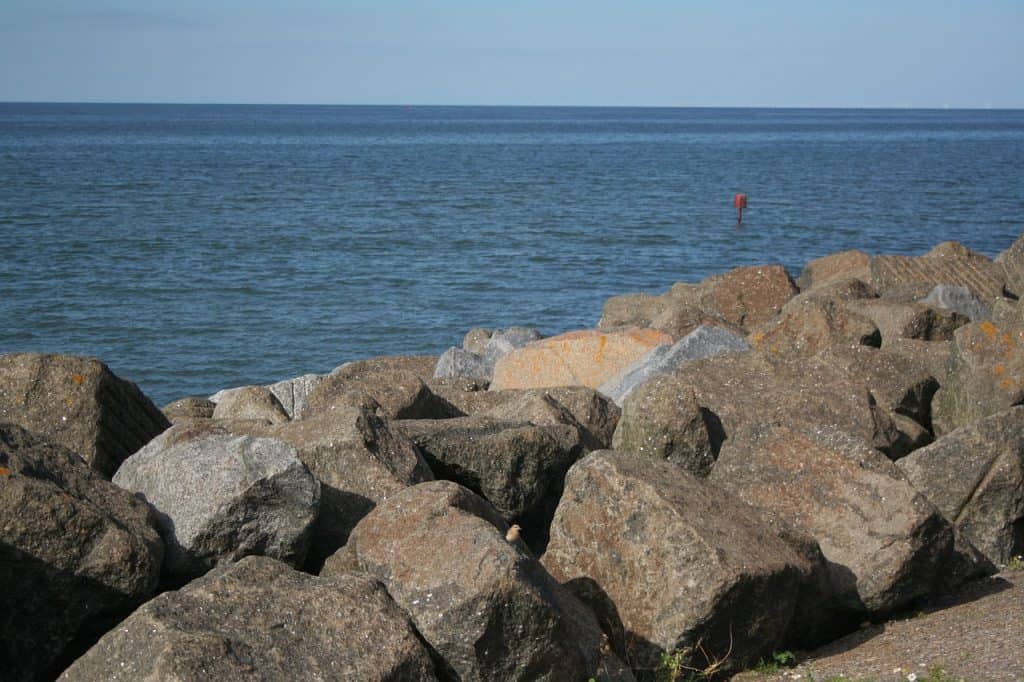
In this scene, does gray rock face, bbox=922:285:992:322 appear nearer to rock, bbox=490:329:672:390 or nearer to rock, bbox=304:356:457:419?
rock, bbox=490:329:672:390

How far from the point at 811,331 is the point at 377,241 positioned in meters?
25.6

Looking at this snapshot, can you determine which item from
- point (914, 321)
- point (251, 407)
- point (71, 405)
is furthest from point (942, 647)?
point (251, 407)

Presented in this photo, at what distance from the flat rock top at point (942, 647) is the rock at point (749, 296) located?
8.19m

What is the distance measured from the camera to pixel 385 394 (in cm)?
862

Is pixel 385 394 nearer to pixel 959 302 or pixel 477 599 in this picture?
pixel 477 599

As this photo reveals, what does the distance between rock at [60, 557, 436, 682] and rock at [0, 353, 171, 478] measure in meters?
2.61

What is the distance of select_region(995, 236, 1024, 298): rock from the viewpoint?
1500 centimetres

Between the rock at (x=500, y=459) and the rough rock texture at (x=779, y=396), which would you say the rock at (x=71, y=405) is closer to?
the rock at (x=500, y=459)

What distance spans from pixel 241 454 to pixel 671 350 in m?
4.94

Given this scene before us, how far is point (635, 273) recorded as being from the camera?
29.5m

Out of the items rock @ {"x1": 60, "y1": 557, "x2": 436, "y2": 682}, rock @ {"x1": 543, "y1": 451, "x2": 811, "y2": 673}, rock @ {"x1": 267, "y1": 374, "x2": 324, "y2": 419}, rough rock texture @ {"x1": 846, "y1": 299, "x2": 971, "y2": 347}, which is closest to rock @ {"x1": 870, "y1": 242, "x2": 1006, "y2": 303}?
rough rock texture @ {"x1": 846, "y1": 299, "x2": 971, "y2": 347}

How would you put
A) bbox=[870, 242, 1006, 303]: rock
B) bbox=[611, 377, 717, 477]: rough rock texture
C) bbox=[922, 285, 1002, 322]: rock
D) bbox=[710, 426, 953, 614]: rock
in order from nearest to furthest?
bbox=[710, 426, 953, 614]: rock, bbox=[611, 377, 717, 477]: rough rock texture, bbox=[922, 285, 1002, 322]: rock, bbox=[870, 242, 1006, 303]: rock

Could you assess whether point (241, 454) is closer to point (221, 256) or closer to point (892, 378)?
point (892, 378)

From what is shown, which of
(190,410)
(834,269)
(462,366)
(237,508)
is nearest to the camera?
(237,508)
